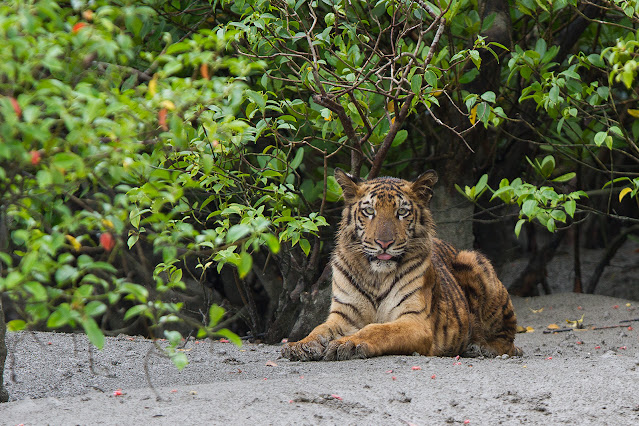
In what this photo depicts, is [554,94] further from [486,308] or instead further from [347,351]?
[347,351]

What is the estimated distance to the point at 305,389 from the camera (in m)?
3.67

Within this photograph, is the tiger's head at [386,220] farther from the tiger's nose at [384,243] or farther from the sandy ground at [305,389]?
the sandy ground at [305,389]

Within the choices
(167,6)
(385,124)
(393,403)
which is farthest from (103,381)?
(167,6)

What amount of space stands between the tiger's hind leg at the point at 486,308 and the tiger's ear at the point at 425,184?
1003 mm

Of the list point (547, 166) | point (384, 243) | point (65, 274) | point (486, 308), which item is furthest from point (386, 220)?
point (65, 274)

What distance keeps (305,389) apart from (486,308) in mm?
3012

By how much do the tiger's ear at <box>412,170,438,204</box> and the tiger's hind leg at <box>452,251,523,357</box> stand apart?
1.00m

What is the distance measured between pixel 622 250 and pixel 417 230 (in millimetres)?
8743

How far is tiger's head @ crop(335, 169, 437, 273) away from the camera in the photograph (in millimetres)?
5363

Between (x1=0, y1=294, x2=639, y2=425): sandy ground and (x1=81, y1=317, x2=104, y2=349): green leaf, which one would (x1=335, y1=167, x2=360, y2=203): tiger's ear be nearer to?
(x1=0, y1=294, x2=639, y2=425): sandy ground

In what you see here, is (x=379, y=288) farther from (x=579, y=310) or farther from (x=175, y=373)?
(x=579, y=310)

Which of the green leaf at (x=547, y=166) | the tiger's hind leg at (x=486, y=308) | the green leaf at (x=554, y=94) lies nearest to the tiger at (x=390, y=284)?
the tiger's hind leg at (x=486, y=308)

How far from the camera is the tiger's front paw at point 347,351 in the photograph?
15.9ft

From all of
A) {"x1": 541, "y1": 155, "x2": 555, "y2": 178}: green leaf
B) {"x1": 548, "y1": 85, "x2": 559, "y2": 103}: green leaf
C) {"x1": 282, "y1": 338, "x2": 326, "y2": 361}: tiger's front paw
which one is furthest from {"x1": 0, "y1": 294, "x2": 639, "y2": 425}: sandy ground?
{"x1": 541, "y1": 155, "x2": 555, "y2": 178}: green leaf
